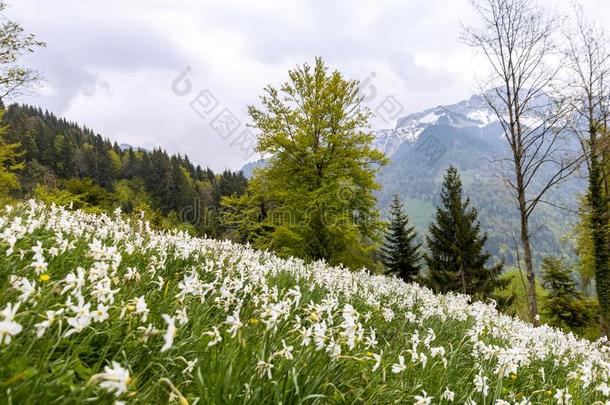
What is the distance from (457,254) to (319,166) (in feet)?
73.3

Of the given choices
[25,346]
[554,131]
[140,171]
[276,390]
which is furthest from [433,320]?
[140,171]

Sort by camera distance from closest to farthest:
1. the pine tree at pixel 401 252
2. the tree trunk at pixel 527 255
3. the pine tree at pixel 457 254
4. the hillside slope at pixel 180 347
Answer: the hillside slope at pixel 180 347
the tree trunk at pixel 527 255
the pine tree at pixel 457 254
the pine tree at pixel 401 252

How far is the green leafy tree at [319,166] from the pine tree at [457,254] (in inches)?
727

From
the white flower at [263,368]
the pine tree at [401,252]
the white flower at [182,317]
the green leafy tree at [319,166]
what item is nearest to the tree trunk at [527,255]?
the green leafy tree at [319,166]

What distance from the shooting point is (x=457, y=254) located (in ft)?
114

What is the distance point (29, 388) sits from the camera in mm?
1719

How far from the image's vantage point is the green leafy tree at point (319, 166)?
58.2 ft

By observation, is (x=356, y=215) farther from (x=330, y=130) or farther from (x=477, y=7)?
(x=477, y=7)

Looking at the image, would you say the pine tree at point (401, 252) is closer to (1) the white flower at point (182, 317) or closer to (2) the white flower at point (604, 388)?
(2) the white flower at point (604, 388)

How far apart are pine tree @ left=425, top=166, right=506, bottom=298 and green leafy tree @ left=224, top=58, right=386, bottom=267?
18.5 metres

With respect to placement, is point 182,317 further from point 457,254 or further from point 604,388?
point 457,254

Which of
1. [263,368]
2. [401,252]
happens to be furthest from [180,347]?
[401,252]

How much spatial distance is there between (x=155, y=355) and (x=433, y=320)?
6.07 m

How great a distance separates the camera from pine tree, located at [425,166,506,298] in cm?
3381
